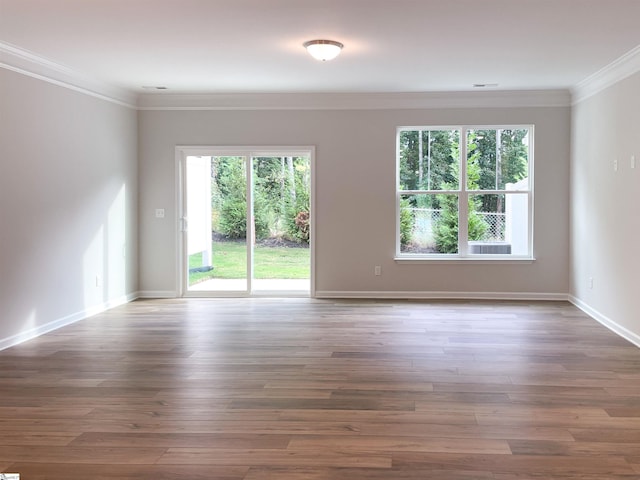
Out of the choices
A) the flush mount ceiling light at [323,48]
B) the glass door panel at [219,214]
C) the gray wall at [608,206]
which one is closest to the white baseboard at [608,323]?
the gray wall at [608,206]

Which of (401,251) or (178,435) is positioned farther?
(401,251)

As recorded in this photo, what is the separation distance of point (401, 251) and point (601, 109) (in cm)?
283

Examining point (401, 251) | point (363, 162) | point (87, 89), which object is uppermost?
point (87, 89)

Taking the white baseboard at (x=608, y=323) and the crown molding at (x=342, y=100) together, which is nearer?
the white baseboard at (x=608, y=323)

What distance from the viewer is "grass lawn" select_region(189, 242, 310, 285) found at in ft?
25.1

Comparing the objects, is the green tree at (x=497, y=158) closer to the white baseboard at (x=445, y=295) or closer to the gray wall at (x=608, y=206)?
the gray wall at (x=608, y=206)

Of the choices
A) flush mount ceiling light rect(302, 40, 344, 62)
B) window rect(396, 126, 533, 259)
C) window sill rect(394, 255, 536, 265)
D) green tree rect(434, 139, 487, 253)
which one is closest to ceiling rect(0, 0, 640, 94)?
flush mount ceiling light rect(302, 40, 344, 62)

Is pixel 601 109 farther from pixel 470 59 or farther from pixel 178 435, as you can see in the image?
pixel 178 435

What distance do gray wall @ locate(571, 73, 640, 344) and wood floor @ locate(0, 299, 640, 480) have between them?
44 centimetres

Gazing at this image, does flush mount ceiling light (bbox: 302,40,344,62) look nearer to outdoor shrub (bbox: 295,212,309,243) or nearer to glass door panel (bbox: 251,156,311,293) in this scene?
glass door panel (bbox: 251,156,311,293)

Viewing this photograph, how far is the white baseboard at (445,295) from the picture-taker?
7.28 m

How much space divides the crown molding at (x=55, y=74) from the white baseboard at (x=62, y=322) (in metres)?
2.32

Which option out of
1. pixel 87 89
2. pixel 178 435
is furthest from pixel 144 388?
pixel 87 89

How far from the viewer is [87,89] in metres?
6.23
